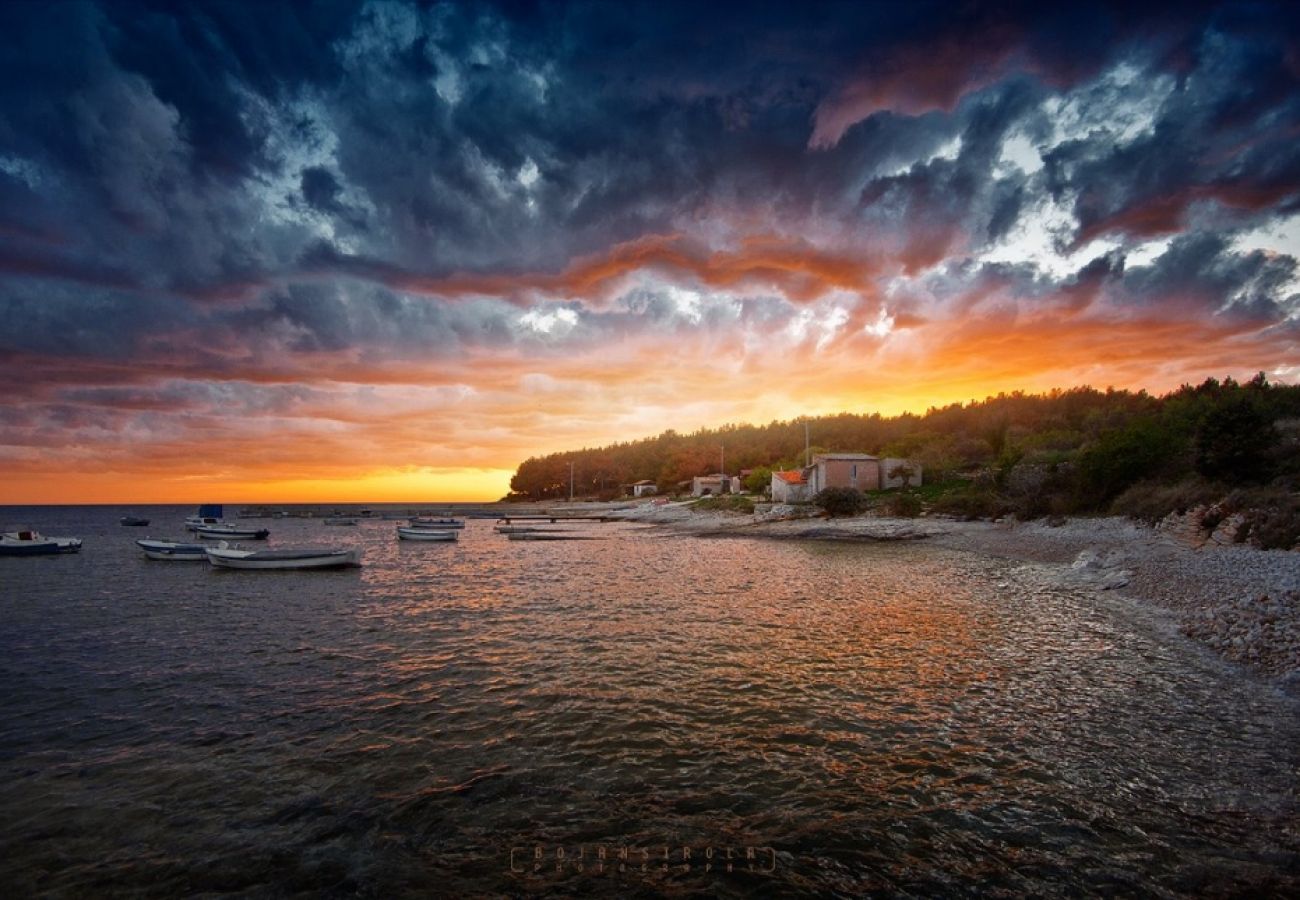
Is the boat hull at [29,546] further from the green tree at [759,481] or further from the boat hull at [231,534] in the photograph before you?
the green tree at [759,481]

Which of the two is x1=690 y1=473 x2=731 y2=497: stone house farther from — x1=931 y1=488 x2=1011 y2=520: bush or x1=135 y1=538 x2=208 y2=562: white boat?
x1=135 y1=538 x2=208 y2=562: white boat

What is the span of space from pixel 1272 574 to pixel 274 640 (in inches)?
1288

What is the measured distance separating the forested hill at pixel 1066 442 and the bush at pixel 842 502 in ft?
48.2

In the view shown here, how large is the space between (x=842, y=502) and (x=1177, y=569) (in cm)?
4525

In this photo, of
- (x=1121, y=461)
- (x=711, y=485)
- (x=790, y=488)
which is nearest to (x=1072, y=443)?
(x=1121, y=461)

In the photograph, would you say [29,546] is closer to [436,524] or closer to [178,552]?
[178,552]

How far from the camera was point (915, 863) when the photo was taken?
6910mm

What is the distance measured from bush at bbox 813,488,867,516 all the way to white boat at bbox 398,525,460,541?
44366 millimetres

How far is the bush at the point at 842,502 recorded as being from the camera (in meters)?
67.8

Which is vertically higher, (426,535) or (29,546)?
(29,546)

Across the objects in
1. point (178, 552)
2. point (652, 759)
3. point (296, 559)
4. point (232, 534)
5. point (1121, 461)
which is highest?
point (1121, 461)

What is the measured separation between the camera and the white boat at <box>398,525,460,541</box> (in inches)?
2594

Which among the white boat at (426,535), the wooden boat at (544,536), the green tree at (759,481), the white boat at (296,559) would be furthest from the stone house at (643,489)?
the white boat at (296,559)

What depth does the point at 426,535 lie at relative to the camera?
6606 cm
